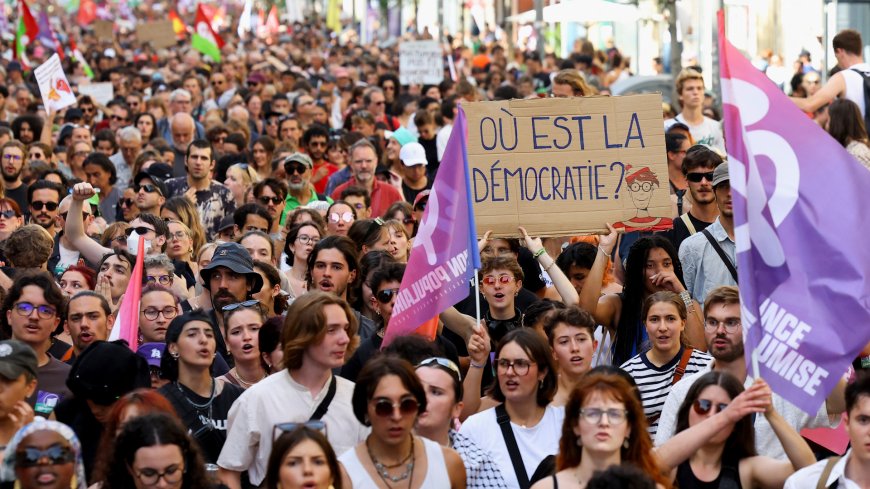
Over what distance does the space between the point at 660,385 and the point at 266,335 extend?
169 centimetres

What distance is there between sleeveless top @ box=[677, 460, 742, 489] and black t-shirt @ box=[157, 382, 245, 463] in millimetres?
1805

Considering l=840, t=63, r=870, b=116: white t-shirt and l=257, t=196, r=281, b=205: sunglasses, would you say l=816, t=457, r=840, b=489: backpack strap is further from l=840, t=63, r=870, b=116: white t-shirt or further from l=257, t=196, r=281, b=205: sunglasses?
l=840, t=63, r=870, b=116: white t-shirt

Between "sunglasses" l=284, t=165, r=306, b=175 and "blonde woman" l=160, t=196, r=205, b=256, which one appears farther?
"sunglasses" l=284, t=165, r=306, b=175

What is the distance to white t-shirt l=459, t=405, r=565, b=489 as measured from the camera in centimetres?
667

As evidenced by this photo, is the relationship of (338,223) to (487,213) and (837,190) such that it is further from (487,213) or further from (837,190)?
(837,190)

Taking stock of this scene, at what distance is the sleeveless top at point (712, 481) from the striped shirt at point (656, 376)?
1.31 metres

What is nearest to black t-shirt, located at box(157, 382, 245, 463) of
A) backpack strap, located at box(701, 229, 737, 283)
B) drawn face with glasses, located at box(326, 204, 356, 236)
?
backpack strap, located at box(701, 229, 737, 283)

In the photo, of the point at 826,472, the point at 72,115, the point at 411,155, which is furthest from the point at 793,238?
the point at 72,115

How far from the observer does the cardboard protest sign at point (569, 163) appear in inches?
347

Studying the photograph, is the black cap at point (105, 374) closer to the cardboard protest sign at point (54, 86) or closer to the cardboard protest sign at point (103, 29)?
the cardboard protest sign at point (54, 86)

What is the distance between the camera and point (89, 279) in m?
9.32

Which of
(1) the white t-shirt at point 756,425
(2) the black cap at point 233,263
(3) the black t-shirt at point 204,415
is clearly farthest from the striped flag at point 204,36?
(1) the white t-shirt at point 756,425

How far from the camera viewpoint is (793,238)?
20.4 ft

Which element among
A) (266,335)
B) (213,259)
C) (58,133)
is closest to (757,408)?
(266,335)
